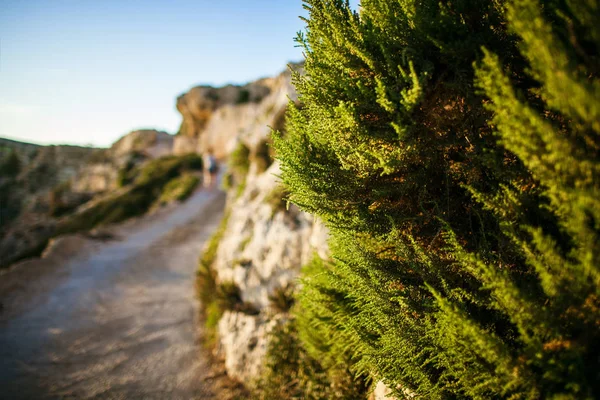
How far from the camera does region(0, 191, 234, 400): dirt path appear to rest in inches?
264

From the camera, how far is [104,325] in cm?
896

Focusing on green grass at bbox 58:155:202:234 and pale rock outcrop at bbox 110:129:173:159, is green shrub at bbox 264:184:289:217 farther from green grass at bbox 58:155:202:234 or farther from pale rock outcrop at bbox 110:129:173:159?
pale rock outcrop at bbox 110:129:173:159

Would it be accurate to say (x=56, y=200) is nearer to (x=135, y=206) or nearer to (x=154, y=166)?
(x=154, y=166)

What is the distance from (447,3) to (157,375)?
9.49 metres

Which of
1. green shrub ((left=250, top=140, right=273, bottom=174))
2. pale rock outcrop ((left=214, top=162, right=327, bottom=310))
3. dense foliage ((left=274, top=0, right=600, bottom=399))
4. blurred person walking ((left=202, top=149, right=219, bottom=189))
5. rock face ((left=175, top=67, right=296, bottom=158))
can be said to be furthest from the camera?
rock face ((left=175, top=67, right=296, bottom=158))

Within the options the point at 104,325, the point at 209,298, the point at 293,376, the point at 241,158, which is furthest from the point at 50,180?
the point at 293,376

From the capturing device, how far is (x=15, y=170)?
3744 cm

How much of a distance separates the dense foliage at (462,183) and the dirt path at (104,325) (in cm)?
579

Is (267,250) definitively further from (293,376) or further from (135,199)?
(135,199)

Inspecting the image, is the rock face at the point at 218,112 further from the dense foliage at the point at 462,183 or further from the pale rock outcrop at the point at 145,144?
the dense foliage at the point at 462,183

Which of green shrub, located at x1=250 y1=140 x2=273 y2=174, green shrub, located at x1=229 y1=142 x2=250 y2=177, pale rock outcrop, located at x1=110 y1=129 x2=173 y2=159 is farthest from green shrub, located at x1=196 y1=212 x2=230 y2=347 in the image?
pale rock outcrop, located at x1=110 y1=129 x2=173 y2=159

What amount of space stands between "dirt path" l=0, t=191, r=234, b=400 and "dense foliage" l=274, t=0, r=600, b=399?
579cm

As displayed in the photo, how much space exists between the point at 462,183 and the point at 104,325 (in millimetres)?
11047

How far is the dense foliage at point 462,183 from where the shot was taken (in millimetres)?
2156
